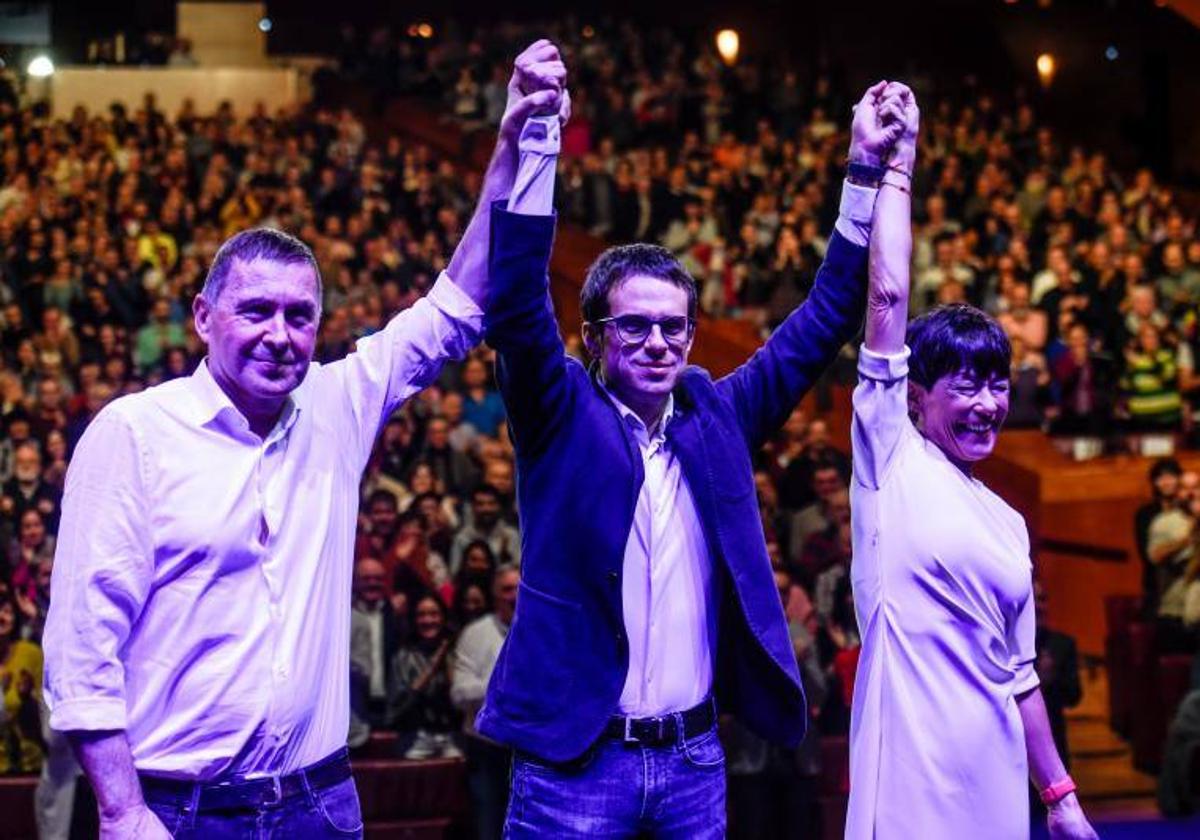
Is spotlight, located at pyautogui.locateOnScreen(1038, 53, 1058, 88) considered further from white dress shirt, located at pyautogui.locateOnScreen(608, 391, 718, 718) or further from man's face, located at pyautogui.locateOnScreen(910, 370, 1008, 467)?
white dress shirt, located at pyautogui.locateOnScreen(608, 391, 718, 718)

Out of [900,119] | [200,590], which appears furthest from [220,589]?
[900,119]

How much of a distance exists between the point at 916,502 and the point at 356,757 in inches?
174


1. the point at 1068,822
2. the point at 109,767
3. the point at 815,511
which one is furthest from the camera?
the point at 815,511

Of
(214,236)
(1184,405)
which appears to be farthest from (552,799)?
(214,236)

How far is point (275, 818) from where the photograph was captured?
291 cm

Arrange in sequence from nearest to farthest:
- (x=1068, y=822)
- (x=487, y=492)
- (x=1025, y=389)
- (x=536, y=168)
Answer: (x=536, y=168), (x=1068, y=822), (x=487, y=492), (x=1025, y=389)

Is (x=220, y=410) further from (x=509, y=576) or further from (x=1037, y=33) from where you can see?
(x=1037, y=33)

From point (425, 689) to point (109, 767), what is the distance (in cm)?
489

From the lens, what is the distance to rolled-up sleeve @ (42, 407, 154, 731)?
276 centimetres

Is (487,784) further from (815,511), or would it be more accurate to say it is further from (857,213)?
(857,213)

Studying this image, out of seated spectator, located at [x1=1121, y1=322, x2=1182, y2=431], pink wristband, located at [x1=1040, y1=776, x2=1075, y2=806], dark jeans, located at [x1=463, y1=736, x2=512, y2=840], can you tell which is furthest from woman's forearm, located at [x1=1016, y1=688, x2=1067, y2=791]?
seated spectator, located at [x1=1121, y1=322, x2=1182, y2=431]

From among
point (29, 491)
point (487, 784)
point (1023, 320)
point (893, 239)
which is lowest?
point (487, 784)

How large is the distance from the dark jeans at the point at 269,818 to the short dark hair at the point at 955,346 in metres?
1.24

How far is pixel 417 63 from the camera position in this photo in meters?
22.3
